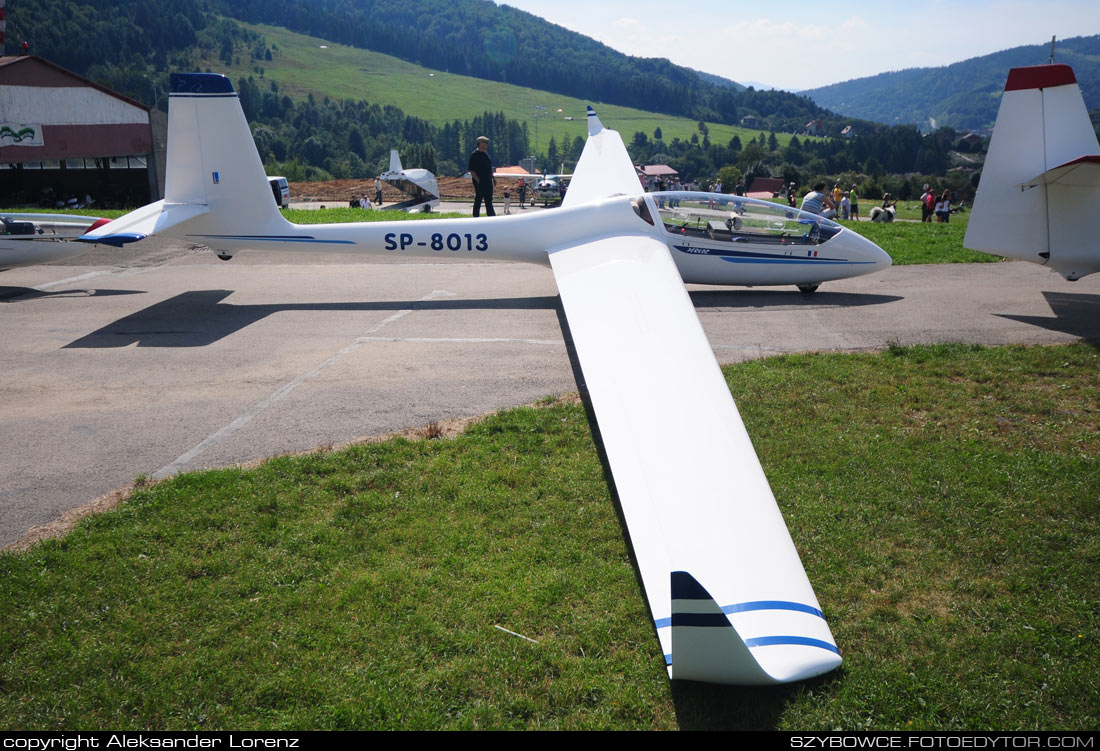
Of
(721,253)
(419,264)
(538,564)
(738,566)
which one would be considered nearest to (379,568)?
(538,564)

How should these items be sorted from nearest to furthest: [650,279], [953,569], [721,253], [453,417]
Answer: [953,569], [453,417], [650,279], [721,253]

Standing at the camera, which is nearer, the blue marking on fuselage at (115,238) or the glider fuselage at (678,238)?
the blue marking on fuselage at (115,238)

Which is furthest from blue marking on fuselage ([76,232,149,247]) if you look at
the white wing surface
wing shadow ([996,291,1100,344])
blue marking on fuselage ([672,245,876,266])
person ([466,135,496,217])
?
wing shadow ([996,291,1100,344])

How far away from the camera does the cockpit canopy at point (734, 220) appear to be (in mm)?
13273

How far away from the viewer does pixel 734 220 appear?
526 inches

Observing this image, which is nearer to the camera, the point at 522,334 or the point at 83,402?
→ the point at 83,402

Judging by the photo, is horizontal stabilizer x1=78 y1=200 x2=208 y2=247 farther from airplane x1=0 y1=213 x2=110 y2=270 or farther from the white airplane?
the white airplane

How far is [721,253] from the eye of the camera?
13.4 meters

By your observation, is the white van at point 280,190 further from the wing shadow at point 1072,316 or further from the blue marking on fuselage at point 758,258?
the wing shadow at point 1072,316

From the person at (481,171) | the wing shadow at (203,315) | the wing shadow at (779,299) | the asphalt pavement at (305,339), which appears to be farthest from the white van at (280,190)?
the wing shadow at (779,299)

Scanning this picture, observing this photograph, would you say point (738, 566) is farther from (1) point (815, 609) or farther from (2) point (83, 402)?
(2) point (83, 402)

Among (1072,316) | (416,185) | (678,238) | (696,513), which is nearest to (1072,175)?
(1072,316)

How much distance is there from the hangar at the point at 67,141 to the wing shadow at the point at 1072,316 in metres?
44.2

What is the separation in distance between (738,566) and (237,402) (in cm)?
682
